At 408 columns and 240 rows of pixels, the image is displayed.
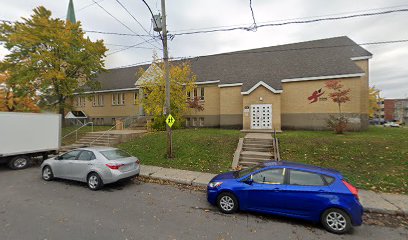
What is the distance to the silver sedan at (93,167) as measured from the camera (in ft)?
22.8

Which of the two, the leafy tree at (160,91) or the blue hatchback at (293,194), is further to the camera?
the leafy tree at (160,91)

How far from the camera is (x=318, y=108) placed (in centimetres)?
1738

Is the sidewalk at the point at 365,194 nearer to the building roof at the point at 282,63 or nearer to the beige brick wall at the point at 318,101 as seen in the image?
the building roof at the point at 282,63

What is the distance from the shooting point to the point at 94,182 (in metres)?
7.08

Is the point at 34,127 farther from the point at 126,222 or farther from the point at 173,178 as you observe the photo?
the point at 126,222

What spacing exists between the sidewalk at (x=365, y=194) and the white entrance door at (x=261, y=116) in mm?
10589

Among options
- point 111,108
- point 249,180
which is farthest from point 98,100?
point 249,180

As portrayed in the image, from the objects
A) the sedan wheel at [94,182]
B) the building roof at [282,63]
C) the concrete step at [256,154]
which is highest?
the building roof at [282,63]

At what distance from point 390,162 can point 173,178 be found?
9.38 m

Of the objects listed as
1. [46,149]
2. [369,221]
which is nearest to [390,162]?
[369,221]

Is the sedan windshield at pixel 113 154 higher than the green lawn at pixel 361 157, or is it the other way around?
the sedan windshield at pixel 113 154

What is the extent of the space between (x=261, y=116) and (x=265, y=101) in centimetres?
139

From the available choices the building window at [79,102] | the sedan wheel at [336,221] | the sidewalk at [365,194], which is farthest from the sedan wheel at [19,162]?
the building window at [79,102]

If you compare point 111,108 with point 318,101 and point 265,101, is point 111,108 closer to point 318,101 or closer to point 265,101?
point 265,101
